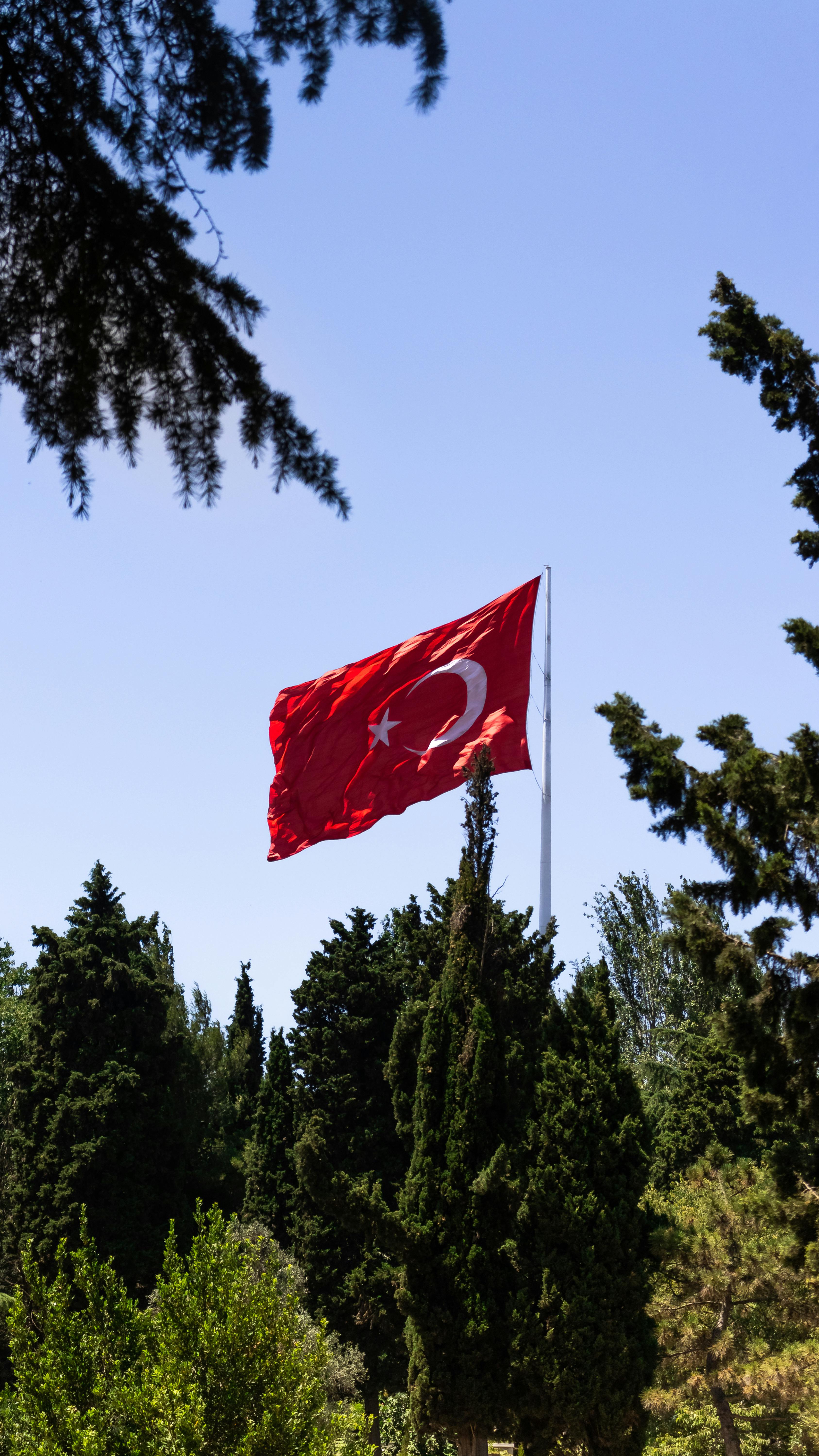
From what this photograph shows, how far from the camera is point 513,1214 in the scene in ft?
61.2

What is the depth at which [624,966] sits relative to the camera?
163ft

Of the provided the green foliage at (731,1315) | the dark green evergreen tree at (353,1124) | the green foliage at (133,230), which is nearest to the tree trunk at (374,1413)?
the dark green evergreen tree at (353,1124)

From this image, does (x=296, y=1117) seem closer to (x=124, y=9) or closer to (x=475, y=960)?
(x=475, y=960)

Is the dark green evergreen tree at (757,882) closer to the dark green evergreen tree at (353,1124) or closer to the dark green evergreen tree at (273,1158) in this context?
the dark green evergreen tree at (353,1124)

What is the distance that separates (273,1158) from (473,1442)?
536 inches

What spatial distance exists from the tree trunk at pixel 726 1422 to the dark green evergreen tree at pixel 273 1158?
1387cm

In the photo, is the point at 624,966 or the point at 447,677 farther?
the point at 624,966

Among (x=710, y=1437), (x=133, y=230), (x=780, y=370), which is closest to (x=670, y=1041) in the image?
(x=710, y=1437)

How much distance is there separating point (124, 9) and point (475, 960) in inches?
659

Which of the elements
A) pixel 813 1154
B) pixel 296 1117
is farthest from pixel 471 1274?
pixel 296 1117

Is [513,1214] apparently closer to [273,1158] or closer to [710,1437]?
[710,1437]

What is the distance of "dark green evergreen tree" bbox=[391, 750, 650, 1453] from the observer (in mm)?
17562

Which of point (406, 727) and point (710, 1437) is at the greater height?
point (406, 727)

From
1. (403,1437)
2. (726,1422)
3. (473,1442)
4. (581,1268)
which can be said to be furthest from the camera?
(403,1437)
